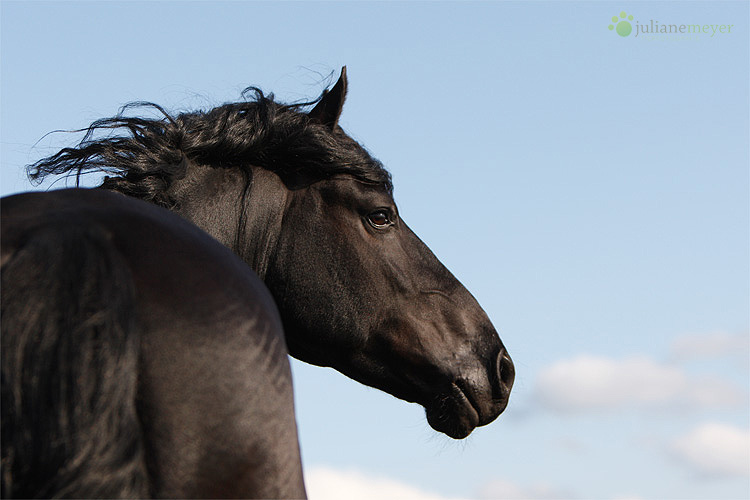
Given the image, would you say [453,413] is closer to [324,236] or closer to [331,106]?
[324,236]

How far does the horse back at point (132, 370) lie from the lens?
6.98ft

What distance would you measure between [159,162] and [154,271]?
2048 millimetres

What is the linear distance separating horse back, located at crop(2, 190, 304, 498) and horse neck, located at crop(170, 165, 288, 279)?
68.5 inches

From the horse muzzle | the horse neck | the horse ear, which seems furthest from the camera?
the horse ear

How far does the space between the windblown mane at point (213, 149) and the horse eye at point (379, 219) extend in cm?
20

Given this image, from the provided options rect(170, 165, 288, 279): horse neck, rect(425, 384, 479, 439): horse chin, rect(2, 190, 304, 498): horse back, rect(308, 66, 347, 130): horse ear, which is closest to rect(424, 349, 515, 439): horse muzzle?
rect(425, 384, 479, 439): horse chin

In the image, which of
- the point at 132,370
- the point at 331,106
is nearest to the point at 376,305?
the point at 331,106

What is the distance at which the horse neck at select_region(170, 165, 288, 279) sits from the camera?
4.23m

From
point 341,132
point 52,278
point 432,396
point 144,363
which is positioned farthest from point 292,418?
point 341,132

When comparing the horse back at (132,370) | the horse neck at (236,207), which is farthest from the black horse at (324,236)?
the horse back at (132,370)

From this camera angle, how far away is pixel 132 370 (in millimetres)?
2189

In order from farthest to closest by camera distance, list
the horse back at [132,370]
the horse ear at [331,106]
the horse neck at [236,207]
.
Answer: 1. the horse ear at [331,106]
2. the horse neck at [236,207]
3. the horse back at [132,370]

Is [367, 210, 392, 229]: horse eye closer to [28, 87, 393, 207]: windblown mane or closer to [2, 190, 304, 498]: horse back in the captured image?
[28, 87, 393, 207]: windblown mane

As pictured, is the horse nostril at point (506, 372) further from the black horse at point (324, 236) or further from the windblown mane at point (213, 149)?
the windblown mane at point (213, 149)
